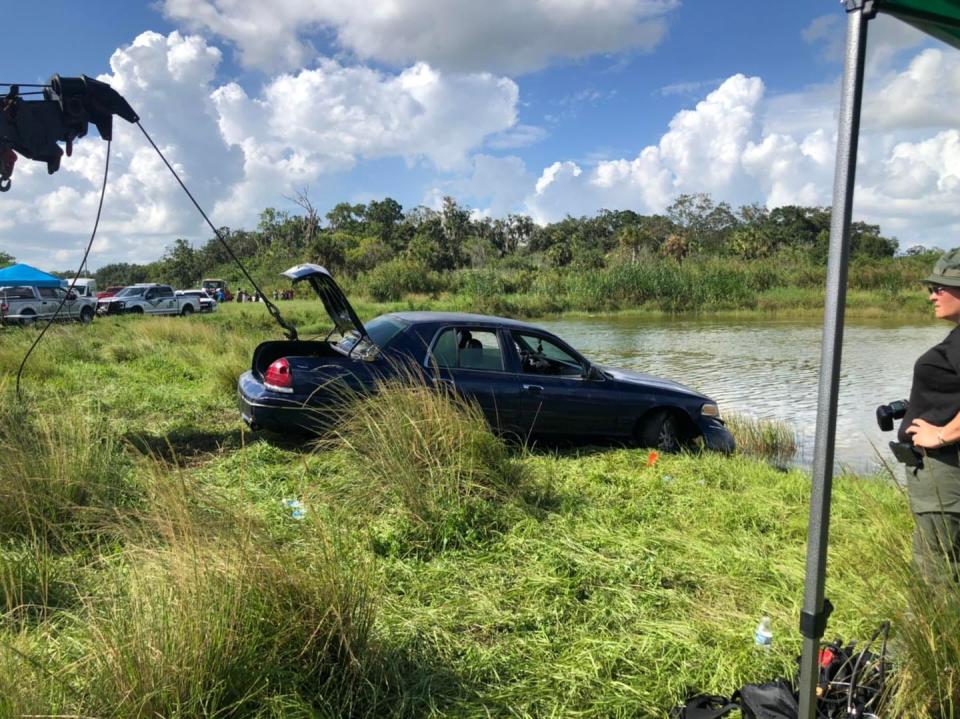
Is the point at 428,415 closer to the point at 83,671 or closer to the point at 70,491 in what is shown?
the point at 70,491

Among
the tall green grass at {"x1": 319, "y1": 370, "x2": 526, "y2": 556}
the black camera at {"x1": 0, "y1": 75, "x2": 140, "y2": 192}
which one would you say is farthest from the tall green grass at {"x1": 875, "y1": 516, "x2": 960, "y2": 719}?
the black camera at {"x1": 0, "y1": 75, "x2": 140, "y2": 192}

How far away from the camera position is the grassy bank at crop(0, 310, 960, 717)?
2.36 meters

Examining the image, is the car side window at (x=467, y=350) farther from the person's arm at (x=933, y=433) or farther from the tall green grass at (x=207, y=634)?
the person's arm at (x=933, y=433)

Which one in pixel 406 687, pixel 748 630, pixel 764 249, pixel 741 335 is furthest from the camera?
pixel 764 249

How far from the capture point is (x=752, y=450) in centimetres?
838

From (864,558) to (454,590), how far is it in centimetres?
226

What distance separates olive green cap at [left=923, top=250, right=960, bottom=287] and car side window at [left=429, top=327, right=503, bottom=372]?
4.56 metres

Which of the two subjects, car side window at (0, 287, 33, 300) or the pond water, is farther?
car side window at (0, 287, 33, 300)

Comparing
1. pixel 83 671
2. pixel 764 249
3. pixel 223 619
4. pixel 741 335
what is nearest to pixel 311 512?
pixel 223 619

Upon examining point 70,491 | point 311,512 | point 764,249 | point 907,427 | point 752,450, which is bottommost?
point 752,450

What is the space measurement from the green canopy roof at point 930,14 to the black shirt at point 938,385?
1165mm

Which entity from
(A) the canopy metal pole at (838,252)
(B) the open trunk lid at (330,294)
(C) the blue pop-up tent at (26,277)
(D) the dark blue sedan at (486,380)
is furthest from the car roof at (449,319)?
(C) the blue pop-up tent at (26,277)

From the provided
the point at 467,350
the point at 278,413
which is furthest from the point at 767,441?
the point at 278,413

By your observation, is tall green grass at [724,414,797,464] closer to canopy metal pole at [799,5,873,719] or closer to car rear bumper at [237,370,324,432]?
car rear bumper at [237,370,324,432]
